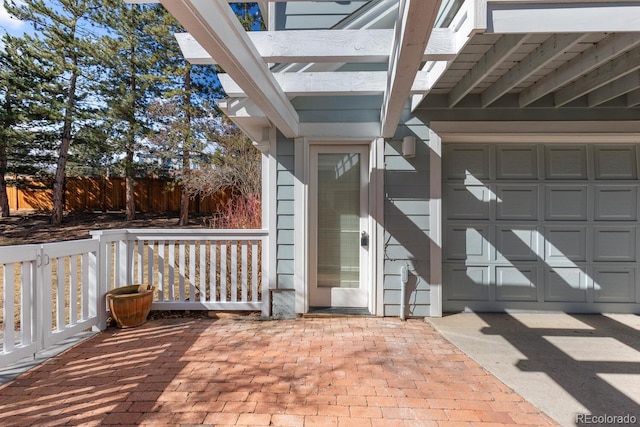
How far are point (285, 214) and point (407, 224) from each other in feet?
4.62

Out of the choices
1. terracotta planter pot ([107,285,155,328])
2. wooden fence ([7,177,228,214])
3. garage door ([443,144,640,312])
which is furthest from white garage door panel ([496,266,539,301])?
wooden fence ([7,177,228,214])

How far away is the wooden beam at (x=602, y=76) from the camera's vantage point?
2.30 meters

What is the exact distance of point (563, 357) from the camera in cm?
251

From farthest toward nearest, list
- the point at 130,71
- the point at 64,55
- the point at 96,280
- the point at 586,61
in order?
the point at 130,71 < the point at 64,55 < the point at 96,280 < the point at 586,61

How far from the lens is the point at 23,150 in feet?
34.1

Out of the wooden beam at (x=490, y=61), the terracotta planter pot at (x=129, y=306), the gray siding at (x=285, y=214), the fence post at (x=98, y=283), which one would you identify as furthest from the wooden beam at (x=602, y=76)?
the fence post at (x=98, y=283)

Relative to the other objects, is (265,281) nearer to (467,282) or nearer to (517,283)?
(467,282)

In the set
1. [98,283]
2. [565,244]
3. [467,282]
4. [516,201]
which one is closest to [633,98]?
[516,201]

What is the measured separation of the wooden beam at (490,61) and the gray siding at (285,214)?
1.87 meters

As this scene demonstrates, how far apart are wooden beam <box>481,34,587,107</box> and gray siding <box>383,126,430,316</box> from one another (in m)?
0.87

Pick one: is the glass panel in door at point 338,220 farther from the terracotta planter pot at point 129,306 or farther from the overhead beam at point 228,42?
the terracotta planter pot at point 129,306

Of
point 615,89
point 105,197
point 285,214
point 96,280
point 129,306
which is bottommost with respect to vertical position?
point 129,306

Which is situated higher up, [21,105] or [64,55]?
[64,55]

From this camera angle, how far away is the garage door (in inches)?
139
